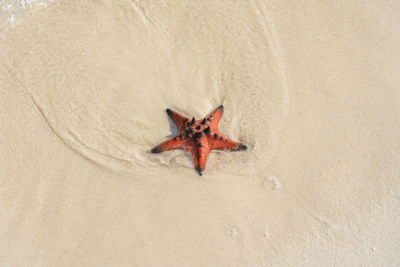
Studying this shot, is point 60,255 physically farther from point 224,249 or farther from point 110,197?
point 224,249

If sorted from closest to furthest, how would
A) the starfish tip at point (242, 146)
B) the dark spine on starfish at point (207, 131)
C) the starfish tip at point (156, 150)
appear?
1. the dark spine on starfish at point (207, 131)
2. the starfish tip at point (242, 146)
3. the starfish tip at point (156, 150)

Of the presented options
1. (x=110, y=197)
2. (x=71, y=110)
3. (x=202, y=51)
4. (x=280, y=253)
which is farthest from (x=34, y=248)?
(x=202, y=51)

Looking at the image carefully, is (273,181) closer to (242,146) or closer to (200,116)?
(242,146)

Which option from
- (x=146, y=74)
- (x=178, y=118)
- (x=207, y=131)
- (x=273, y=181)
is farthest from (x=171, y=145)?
(x=273, y=181)

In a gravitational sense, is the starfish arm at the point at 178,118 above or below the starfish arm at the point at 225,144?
above

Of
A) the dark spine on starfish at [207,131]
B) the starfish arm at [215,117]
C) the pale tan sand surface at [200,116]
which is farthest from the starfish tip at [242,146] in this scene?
the dark spine on starfish at [207,131]

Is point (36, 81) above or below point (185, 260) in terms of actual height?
above

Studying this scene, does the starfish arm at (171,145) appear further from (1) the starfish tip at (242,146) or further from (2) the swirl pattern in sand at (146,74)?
(1) the starfish tip at (242,146)
